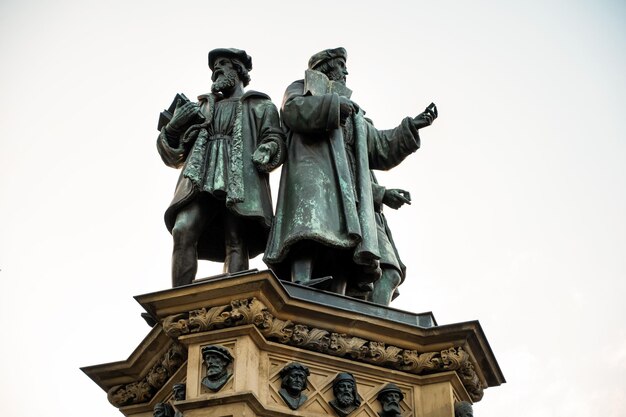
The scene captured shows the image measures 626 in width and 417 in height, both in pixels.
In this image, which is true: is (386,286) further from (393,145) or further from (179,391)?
(179,391)

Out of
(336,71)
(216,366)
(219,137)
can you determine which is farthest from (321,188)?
(216,366)

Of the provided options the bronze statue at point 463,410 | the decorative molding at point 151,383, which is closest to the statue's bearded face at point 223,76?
the decorative molding at point 151,383

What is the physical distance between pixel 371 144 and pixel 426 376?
10.4ft

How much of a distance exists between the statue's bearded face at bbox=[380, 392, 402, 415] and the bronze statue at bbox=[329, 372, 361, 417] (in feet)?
0.71

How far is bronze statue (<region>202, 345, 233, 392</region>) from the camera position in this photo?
8.88 meters

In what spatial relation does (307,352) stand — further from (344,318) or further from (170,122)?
Answer: (170,122)

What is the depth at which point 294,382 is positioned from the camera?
29.7ft

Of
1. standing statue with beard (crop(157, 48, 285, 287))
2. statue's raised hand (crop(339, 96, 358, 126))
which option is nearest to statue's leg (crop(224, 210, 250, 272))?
standing statue with beard (crop(157, 48, 285, 287))

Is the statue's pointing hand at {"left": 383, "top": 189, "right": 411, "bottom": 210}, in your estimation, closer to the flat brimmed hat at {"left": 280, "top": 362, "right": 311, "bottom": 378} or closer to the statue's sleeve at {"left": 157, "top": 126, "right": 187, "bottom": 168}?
the statue's sleeve at {"left": 157, "top": 126, "right": 187, "bottom": 168}

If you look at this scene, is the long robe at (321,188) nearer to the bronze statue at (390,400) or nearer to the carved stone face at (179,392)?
the bronze statue at (390,400)

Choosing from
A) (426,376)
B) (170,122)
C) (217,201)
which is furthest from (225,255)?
(426,376)

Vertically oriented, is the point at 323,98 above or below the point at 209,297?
above

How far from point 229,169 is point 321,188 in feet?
2.97

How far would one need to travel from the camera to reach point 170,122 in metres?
11.6
